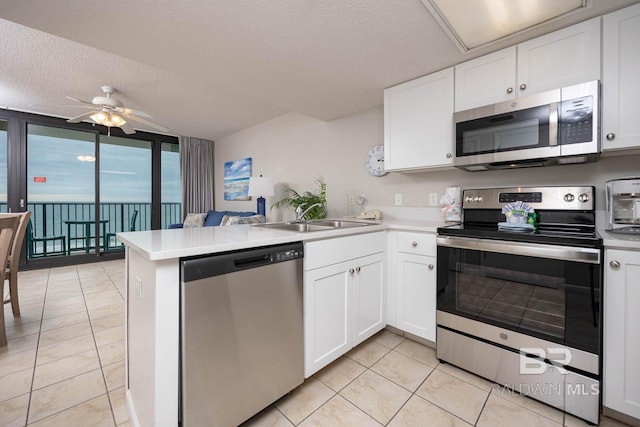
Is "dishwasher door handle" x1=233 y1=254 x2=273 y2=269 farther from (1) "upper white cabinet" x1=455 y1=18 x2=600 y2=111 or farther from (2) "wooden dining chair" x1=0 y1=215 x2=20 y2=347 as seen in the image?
(2) "wooden dining chair" x1=0 y1=215 x2=20 y2=347

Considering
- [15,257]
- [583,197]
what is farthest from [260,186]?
[583,197]

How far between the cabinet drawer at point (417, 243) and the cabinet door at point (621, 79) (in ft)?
3.36

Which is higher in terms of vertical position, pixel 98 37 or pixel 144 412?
pixel 98 37

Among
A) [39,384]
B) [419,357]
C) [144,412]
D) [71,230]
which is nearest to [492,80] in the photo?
[419,357]

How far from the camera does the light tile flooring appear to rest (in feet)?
4.40

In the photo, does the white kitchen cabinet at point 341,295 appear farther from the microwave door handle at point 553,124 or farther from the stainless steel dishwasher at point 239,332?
the microwave door handle at point 553,124

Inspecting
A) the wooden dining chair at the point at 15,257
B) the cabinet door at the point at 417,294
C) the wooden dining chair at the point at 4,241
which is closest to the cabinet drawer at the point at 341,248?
the cabinet door at the point at 417,294

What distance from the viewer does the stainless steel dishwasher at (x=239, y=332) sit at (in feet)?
3.40

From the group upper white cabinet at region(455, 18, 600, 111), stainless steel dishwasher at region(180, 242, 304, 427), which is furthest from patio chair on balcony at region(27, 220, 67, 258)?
upper white cabinet at region(455, 18, 600, 111)

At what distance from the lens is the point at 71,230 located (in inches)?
197

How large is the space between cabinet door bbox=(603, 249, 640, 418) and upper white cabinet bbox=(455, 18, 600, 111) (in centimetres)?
99

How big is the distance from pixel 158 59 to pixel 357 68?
55.7 inches

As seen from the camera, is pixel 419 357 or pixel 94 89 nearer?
pixel 419 357

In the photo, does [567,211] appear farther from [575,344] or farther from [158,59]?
[158,59]
